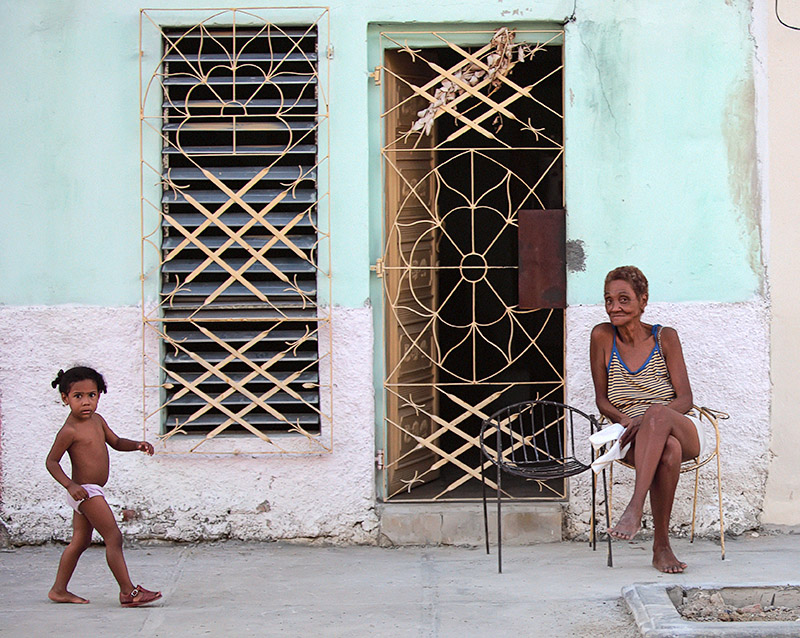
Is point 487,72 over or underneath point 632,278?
over

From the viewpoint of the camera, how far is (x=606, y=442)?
17.3ft

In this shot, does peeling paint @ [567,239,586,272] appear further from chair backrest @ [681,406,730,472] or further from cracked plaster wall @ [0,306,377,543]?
cracked plaster wall @ [0,306,377,543]

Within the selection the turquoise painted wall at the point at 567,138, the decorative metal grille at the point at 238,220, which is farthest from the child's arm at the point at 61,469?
the turquoise painted wall at the point at 567,138

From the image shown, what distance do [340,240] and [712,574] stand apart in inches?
102

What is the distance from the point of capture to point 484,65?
5.93 m

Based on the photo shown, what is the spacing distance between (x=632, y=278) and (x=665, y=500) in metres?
1.12

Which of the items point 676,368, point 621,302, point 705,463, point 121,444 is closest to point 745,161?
point 621,302

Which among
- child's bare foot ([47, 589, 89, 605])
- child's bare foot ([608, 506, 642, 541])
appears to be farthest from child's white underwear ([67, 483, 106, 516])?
child's bare foot ([608, 506, 642, 541])

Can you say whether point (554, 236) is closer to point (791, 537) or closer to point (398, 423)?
point (398, 423)

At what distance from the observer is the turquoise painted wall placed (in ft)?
19.2

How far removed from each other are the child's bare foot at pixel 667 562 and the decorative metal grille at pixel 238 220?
1.84 metres

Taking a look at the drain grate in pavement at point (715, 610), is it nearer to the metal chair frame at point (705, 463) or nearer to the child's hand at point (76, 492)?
the metal chair frame at point (705, 463)

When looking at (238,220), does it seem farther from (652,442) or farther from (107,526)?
(652,442)

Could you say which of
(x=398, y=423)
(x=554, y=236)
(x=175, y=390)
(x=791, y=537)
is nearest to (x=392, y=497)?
(x=398, y=423)
